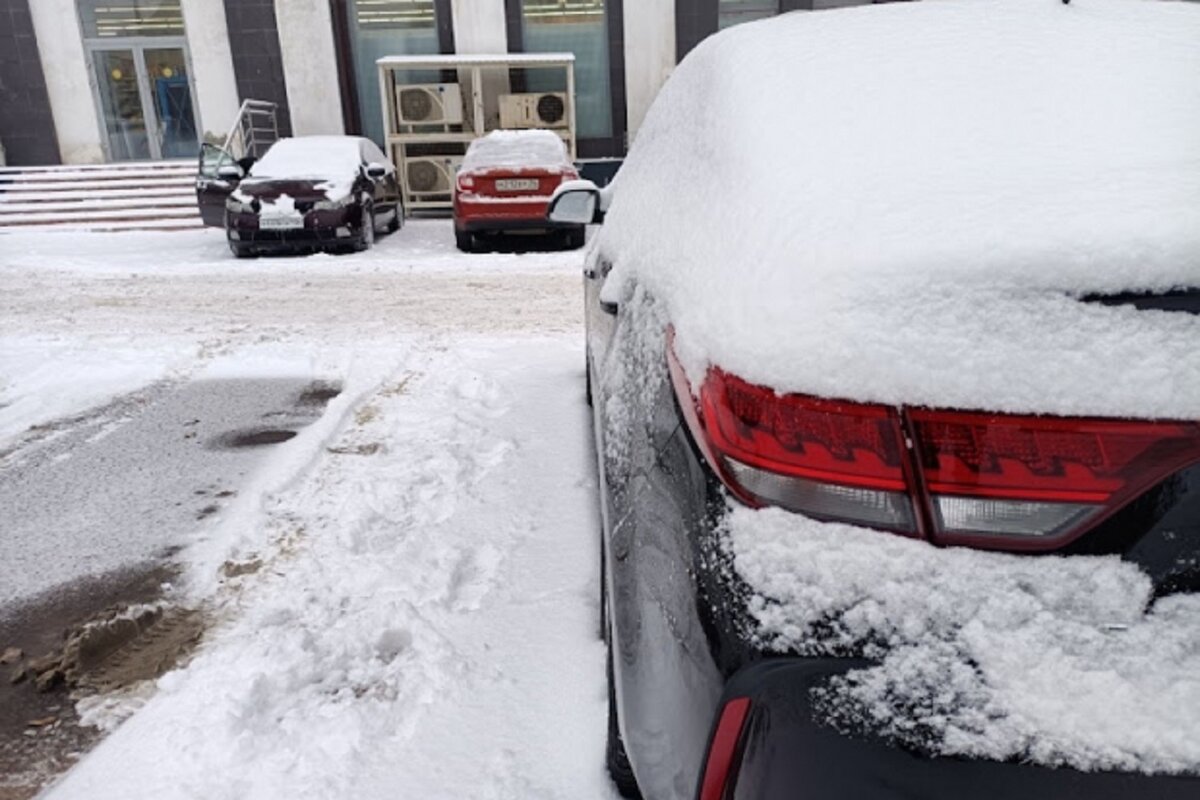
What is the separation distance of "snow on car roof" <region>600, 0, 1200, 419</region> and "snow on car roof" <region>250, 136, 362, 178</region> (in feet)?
35.4

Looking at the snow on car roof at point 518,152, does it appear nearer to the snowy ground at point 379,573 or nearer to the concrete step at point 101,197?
the snowy ground at point 379,573

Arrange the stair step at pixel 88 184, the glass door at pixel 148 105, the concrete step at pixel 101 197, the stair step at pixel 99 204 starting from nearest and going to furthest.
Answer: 1. the concrete step at pixel 101 197
2. the stair step at pixel 99 204
3. the stair step at pixel 88 184
4. the glass door at pixel 148 105

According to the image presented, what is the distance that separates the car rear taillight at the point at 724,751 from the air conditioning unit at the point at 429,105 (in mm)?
16829

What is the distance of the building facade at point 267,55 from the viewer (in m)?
18.2

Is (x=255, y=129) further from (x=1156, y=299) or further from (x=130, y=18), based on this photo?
(x=1156, y=299)

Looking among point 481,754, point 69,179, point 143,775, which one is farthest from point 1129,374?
point 69,179

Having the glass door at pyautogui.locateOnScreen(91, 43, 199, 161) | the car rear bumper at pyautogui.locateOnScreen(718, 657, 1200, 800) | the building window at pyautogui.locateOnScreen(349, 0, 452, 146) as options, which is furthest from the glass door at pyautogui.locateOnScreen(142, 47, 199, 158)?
the car rear bumper at pyautogui.locateOnScreen(718, 657, 1200, 800)

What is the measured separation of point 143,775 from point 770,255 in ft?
6.22

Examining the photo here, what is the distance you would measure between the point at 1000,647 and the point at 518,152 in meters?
11.4

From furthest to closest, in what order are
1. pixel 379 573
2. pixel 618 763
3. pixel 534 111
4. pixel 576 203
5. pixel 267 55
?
pixel 267 55, pixel 534 111, pixel 576 203, pixel 379 573, pixel 618 763

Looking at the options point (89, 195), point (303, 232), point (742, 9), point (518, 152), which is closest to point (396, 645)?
point (303, 232)

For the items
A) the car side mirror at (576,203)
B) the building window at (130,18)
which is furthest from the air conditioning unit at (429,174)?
the car side mirror at (576,203)

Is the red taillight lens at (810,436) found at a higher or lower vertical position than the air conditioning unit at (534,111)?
higher

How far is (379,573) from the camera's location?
2.99 m
